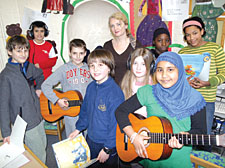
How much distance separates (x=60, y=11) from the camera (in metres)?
2.97

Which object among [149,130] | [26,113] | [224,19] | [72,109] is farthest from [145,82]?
[224,19]

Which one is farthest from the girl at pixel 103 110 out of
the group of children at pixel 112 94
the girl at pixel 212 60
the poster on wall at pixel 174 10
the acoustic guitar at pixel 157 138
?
the poster on wall at pixel 174 10

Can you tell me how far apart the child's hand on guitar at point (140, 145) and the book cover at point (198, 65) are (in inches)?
40.0

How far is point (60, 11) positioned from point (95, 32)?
721 mm

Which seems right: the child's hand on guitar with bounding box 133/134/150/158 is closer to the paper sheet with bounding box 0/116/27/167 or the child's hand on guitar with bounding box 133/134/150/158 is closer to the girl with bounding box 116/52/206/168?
the girl with bounding box 116/52/206/168

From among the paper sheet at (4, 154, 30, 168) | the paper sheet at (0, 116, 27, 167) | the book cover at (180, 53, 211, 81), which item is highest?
the book cover at (180, 53, 211, 81)

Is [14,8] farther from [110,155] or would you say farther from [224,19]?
[224,19]

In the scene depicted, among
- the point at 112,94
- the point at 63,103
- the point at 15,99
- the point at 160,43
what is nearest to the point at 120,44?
the point at 160,43

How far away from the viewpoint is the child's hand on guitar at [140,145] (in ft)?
4.54

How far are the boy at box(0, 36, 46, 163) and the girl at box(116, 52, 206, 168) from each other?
106cm

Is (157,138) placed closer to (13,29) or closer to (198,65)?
(198,65)

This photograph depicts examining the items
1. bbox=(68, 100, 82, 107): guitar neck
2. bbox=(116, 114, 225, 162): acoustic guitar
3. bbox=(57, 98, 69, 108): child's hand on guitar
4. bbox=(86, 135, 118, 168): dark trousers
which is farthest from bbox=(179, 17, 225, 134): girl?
bbox=(57, 98, 69, 108): child's hand on guitar

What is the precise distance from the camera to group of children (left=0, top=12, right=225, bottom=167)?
129cm

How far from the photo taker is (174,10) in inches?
126
